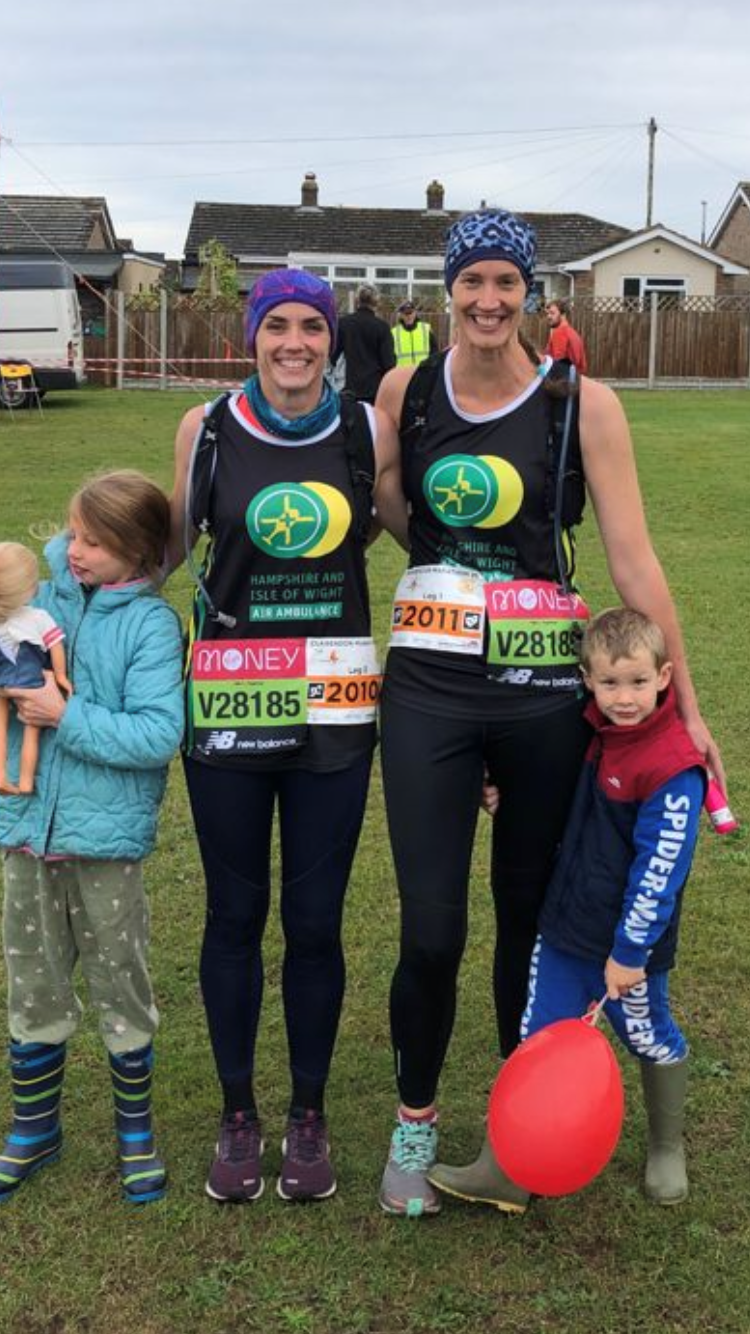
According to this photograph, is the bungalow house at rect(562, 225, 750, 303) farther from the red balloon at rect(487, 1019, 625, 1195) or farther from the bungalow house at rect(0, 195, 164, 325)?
the red balloon at rect(487, 1019, 625, 1195)

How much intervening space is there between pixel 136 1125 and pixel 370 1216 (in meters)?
0.57

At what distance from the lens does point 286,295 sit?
8.96 feet

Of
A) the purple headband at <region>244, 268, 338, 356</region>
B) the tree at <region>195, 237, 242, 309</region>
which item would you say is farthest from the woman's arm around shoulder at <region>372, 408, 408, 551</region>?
the tree at <region>195, 237, 242, 309</region>

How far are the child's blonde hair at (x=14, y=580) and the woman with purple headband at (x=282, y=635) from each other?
0.35 meters

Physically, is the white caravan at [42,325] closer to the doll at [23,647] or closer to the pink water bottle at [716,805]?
the doll at [23,647]

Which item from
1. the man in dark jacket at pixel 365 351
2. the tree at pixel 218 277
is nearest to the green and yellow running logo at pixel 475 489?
the man in dark jacket at pixel 365 351

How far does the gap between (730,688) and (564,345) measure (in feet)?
45.4

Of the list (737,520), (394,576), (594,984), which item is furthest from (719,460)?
(594,984)

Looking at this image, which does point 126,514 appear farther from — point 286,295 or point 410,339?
point 410,339

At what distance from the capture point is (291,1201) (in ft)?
9.85

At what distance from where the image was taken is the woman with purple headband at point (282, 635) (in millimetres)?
2734

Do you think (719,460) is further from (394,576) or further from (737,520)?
(394,576)

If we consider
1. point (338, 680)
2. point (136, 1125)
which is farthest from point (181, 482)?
point (136, 1125)

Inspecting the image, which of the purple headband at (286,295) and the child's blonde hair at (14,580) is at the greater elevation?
the purple headband at (286,295)
